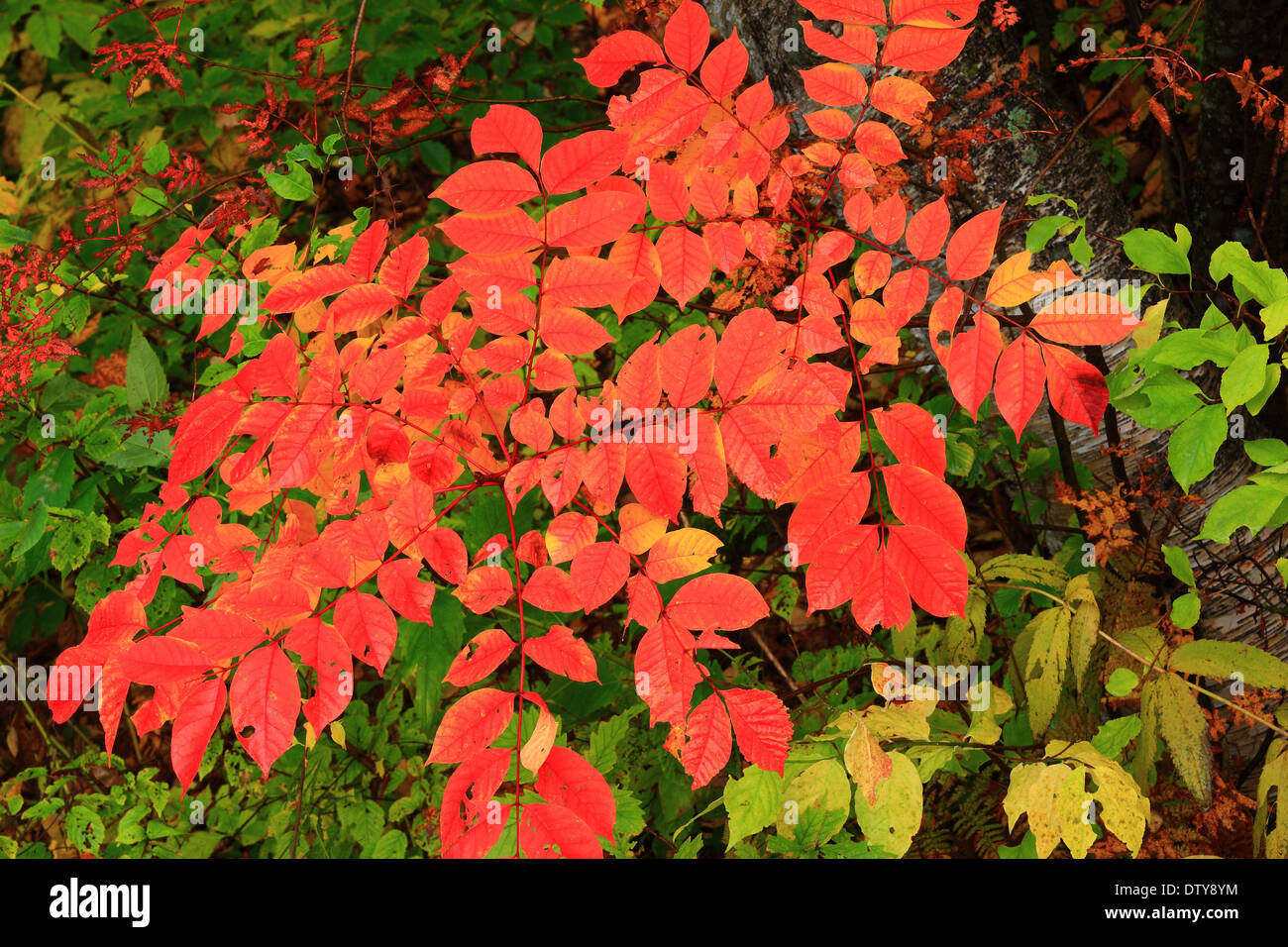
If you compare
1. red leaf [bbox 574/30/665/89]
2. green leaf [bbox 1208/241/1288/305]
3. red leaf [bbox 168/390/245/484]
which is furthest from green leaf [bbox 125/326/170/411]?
green leaf [bbox 1208/241/1288/305]

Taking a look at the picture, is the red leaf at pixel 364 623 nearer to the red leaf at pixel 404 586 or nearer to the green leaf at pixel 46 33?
the red leaf at pixel 404 586

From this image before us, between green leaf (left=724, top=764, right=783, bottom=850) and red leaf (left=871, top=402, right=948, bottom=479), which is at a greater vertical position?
red leaf (left=871, top=402, right=948, bottom=479)

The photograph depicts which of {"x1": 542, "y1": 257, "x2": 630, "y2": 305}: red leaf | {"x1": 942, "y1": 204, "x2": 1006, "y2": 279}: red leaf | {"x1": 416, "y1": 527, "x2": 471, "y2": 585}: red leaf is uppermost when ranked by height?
{"x1": 942, "y1": 204, "x2": 1006, "y2": 279}: red leaf

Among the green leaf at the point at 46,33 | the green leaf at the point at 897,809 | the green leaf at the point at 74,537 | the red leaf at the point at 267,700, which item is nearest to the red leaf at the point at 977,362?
the green leaf at the point at 897,809

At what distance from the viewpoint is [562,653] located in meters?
1.02

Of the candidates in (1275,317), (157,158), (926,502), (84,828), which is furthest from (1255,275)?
(84,828)

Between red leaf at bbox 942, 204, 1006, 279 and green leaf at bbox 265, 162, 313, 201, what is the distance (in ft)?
3.52

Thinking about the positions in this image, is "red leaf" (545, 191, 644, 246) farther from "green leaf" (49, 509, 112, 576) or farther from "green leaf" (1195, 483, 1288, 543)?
"green leaf" (49, 509, 112, 576)

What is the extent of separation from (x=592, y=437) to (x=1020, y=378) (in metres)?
0.55

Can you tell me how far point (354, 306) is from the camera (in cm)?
112

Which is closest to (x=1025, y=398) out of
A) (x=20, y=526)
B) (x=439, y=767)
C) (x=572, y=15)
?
(x=439, y=767)

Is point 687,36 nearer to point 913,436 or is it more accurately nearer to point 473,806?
point 913,436

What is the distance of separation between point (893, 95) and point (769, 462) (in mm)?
577

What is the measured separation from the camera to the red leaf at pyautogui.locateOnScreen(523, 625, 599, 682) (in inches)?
39.5
